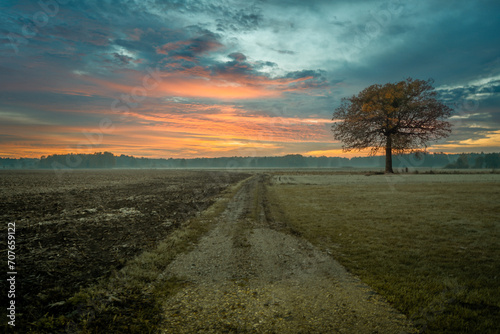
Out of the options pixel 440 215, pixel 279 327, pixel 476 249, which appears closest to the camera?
pixel 279 327

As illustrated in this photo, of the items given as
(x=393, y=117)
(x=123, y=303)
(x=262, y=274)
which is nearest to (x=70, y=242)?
(x=123, y=303)

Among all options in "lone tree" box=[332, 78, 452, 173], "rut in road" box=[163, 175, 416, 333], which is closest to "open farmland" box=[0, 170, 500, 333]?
"rut in road" box=[163, 175, 416, 333]

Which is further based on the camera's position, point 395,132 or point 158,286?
point 395,132

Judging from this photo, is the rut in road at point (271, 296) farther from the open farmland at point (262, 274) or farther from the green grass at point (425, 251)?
the green grass at point (425, 251)

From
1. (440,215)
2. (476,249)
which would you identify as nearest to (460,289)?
(476,249)

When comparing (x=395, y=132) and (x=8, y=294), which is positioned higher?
(x=395, y=132)

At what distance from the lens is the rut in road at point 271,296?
15.0 feet

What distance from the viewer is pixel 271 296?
18.5 ft

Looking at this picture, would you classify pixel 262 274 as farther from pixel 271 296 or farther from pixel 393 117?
pixel 393 117

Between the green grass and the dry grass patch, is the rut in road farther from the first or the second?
the green grass

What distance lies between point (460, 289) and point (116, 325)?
8.12m

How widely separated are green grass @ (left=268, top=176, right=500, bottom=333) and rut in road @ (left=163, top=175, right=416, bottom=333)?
724 mm

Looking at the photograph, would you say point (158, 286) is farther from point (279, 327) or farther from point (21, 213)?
point (21, 213)

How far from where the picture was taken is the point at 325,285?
6.21m
